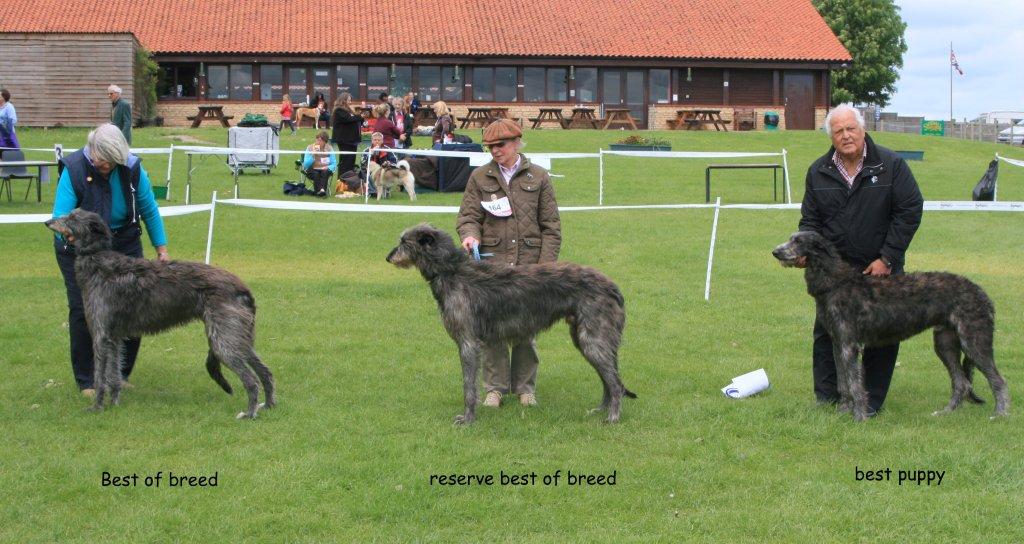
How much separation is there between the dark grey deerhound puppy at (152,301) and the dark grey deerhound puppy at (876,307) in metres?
3.52

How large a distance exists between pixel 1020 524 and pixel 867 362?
2.10 m

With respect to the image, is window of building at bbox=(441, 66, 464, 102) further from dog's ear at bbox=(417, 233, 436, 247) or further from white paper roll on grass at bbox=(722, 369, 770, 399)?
dog's ear at bbox=(417, 233, 436, 247)

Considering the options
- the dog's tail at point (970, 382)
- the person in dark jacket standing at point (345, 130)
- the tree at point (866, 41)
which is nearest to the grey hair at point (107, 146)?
the dog's tail at point (970, 382)

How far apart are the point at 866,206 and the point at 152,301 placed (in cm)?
470

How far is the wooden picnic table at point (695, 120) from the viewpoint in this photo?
41281 millimetres

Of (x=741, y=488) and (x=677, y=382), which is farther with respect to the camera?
(x=677, y=382)

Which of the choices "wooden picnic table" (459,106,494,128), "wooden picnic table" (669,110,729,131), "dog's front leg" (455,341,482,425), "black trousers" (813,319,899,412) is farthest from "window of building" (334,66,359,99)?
"black trousers" (813,319,899,412)

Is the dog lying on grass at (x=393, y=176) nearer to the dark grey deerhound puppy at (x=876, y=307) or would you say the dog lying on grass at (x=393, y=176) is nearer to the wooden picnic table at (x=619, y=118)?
the dark grey deerhound puppy at (x=876, y=307)

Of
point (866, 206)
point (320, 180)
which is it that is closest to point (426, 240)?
point (866, 206)

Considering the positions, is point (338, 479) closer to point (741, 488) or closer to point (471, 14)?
point (741, 488)

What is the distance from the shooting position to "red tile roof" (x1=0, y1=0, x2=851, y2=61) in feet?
137

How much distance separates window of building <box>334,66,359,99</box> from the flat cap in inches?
1433

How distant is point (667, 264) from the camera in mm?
13070

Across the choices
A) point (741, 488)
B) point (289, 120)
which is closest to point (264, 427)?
point (741, 488)
